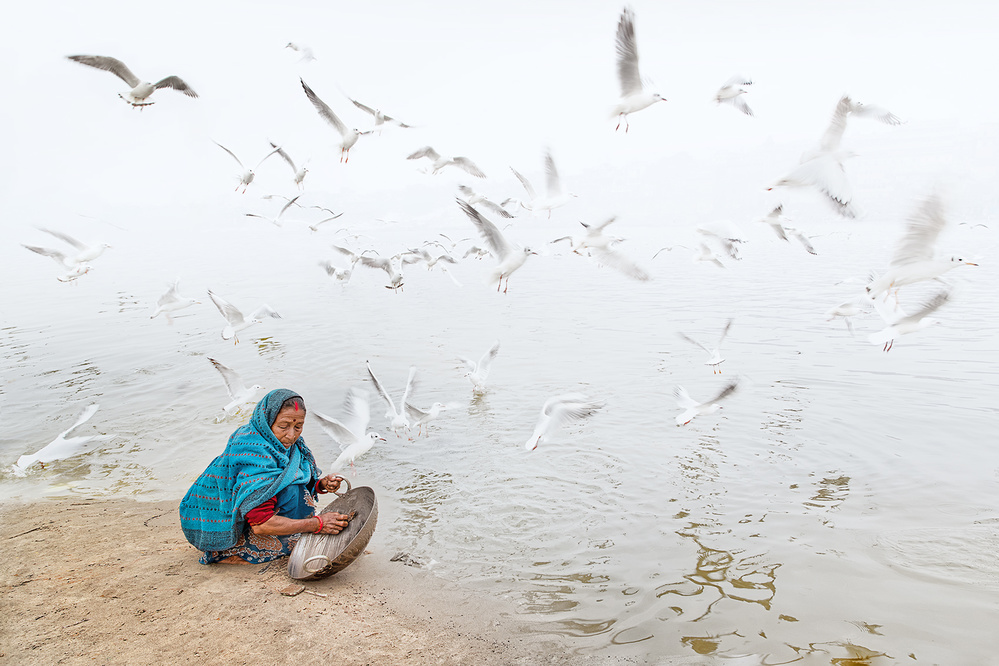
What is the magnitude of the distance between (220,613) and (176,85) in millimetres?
6870

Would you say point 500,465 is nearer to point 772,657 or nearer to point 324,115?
point 772,657

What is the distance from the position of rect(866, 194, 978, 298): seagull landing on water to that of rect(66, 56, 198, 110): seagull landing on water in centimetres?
807

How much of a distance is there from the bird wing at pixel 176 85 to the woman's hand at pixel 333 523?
6.28 metres

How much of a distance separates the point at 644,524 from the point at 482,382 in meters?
4.05


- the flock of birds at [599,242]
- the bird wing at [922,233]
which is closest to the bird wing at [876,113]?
the flock of birds at [599,242]

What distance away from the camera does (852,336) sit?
11766mm

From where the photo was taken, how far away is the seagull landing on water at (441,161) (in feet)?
31.3

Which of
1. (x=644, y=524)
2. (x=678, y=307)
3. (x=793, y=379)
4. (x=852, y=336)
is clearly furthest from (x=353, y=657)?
(x=678, y=307)

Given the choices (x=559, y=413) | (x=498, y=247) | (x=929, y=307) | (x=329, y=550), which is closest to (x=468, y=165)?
(x=498, y=247)

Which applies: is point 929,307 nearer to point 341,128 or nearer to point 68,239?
point 341,128

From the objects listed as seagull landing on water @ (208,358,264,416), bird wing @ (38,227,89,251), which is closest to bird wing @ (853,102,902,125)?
seagull landing on water @ (208,358,264,416)

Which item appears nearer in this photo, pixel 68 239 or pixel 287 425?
pixel 287 425

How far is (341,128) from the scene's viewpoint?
29.0 ft

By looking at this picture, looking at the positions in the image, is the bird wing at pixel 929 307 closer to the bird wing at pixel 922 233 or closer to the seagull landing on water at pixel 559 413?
the bird wing at pixel 922 233
